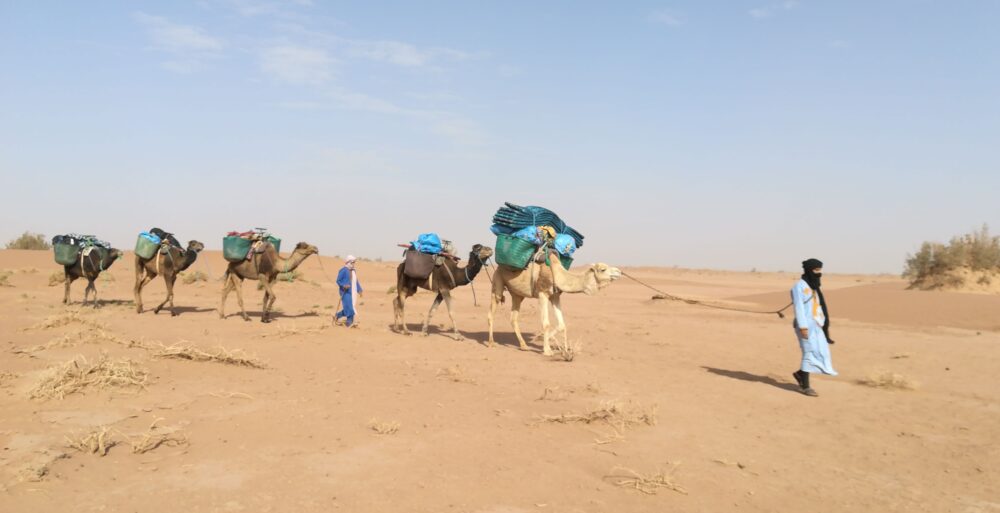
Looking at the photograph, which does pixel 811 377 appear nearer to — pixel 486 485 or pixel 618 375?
pixel 618 375

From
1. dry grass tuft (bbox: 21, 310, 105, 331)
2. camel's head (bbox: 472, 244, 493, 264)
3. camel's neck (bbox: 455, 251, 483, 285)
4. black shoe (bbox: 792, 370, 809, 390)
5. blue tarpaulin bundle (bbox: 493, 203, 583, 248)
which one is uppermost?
blue tarpaulin bundle (bbox: 493, 203, 583, 248)

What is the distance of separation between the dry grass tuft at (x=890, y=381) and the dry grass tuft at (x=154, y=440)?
10.3 meters

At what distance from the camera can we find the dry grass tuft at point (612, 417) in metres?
8.00

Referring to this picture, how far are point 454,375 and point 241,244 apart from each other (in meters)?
8.54

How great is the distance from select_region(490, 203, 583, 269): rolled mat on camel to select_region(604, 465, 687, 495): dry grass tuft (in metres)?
7.16

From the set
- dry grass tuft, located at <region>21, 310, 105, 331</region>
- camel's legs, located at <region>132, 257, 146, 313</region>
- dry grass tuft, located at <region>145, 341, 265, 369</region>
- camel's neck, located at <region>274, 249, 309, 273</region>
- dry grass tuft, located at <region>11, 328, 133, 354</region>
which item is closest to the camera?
dry grass tuft, located at <region>145, 341, 265, 369</region>

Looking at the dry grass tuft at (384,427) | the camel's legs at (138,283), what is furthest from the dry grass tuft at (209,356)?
the camel's legs at (138,283)

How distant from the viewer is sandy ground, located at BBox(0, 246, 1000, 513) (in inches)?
223

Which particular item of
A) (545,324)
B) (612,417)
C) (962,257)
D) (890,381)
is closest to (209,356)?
(545,324)

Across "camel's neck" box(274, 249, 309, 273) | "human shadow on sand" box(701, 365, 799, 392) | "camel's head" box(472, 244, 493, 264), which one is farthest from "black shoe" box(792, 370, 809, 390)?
"camel's neck" box(274, 249, 309, 273)

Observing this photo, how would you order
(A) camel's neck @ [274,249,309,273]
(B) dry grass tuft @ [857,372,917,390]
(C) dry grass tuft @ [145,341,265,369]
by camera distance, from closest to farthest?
(C) dry grass tuft @ [145,341,265,369] < (B) dry grass tuft @ [857,372,917,390] < (A) camel's neck @ [274,249,309,273]

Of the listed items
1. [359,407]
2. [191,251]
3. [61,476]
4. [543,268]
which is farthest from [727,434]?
[191,251]

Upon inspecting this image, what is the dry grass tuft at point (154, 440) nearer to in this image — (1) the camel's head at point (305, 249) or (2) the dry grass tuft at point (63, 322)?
(2) the dry grass tuft at point (63, 322)

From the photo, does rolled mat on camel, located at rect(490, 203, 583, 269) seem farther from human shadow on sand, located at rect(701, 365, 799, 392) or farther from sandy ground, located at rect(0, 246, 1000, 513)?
human shadow on sand, located at rect(701, 365, 799, 392)
